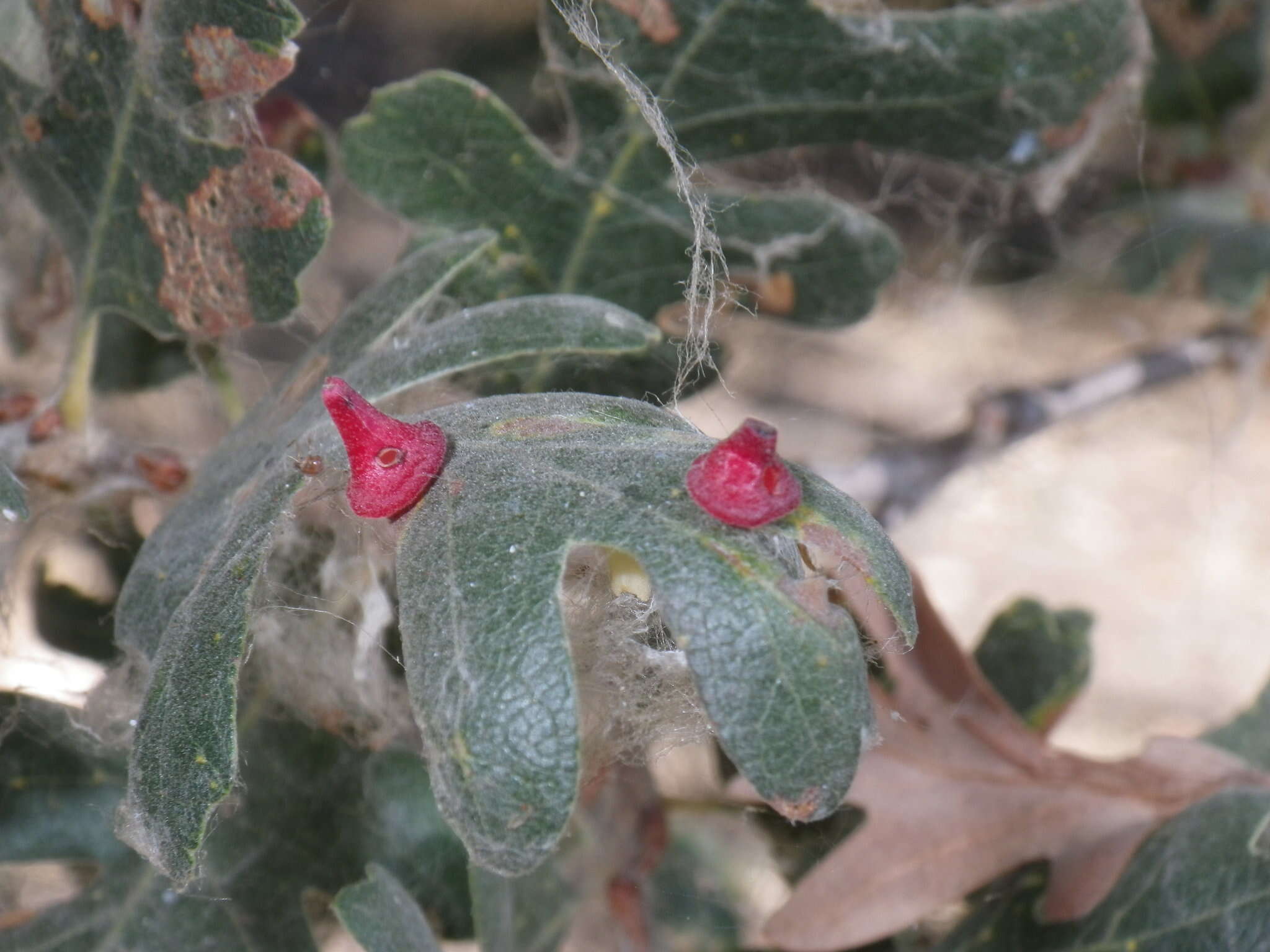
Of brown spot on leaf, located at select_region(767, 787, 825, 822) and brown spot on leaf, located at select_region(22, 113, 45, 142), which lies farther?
brown spot on leaf, located at select_region(22, 113, 45, 142)

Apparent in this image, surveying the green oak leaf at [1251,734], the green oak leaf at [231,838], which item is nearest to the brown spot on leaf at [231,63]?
the green oak leaf at [231,838]

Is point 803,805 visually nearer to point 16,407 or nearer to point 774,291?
point 774,291

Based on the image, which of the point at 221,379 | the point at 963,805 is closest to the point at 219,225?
the point at 221,379

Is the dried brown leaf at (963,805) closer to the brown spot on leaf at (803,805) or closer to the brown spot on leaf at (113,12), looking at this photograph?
the brown spot on leaf at (803,805)

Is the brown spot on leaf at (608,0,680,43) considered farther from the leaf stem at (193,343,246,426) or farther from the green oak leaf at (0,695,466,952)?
the green oak leaf at (0,695,466,952)

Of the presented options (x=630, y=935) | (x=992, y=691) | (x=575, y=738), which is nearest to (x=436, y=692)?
(x=575, y=738)

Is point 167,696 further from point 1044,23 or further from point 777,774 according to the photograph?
point 1044,23

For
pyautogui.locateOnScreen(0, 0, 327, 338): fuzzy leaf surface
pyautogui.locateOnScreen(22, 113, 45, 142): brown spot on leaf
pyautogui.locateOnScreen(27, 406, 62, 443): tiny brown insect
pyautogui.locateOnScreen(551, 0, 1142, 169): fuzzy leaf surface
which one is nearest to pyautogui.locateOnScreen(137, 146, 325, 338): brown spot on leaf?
pyautogui.locateOnScreen(0, 0, 327, 338): fuzzy leaf surface
